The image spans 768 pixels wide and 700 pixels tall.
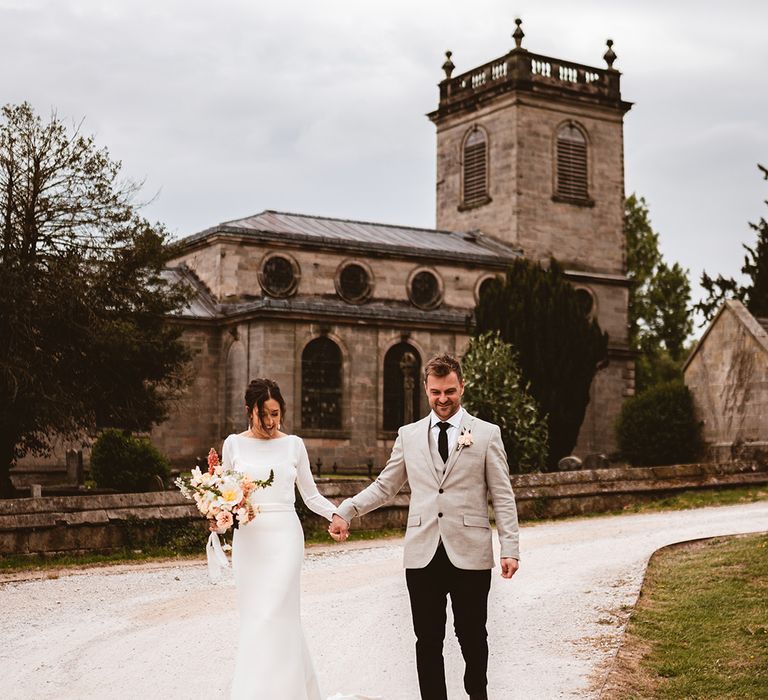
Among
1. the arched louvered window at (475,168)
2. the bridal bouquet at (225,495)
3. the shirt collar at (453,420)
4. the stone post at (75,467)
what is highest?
the arched louvered window at (475,168)

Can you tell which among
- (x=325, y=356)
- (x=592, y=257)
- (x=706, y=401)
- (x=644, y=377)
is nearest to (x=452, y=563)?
(x=706, y=401)

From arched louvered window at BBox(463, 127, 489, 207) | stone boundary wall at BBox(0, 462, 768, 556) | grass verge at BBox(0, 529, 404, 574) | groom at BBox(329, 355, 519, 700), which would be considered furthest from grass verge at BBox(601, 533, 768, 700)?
arched louvered window at BBox(463, 127, 489, 207)

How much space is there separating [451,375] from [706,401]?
2378 centimetres

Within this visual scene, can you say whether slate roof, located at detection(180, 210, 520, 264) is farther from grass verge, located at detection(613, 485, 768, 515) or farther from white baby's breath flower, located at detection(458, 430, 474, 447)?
white baby's breath flower, located at detection(458, 430, 474, 447)

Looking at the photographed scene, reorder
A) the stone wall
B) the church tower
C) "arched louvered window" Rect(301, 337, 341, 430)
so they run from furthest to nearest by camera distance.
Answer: the church tower → the stone wall → "arched louvered window" Rect(301, 337, 341, 430)

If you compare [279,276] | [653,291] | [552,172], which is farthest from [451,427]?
[653,291]

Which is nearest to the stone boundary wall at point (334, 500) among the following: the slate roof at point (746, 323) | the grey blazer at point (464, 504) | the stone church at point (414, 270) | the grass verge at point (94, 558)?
the grass verge at point (94, 558)

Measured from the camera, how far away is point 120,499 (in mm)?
17953

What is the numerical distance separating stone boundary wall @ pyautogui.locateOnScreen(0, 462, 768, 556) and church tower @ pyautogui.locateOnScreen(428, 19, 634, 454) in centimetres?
2170

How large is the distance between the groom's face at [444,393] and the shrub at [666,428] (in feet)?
77.0

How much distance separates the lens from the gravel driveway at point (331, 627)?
8664 millimetres

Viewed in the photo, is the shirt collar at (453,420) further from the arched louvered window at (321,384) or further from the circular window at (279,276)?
the circular window at (279,276)

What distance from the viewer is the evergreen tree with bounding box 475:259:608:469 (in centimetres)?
3309

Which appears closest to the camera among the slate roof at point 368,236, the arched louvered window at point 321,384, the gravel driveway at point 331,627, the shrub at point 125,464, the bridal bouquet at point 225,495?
the bridal bouquet at point 225,495
